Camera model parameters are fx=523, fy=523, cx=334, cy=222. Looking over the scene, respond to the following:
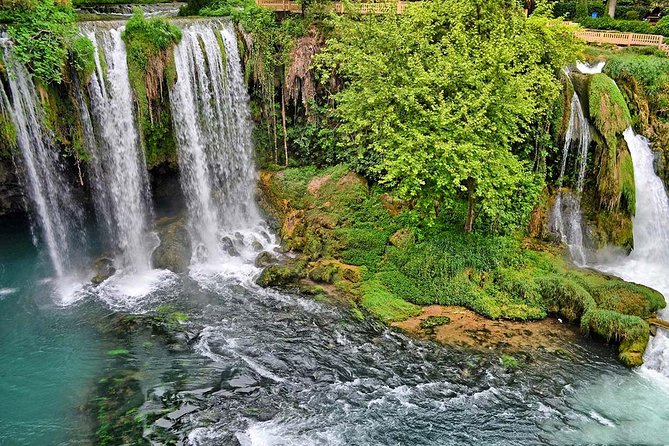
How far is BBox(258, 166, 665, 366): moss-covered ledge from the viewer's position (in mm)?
16375

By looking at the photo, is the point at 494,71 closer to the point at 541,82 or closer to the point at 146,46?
the point at 541,82

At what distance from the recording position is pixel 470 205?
1802 centimetres

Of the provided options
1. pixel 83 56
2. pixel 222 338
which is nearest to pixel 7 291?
pixel 83 56

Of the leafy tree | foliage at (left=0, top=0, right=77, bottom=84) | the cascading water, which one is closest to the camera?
the leafy tree

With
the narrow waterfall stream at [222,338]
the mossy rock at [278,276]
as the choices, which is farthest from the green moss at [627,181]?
the mossy rock at [278,276]

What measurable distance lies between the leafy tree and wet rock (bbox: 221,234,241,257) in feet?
Answer: 21.5

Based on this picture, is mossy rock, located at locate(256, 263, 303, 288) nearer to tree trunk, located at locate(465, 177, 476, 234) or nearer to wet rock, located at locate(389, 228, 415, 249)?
wet rock, located at locate(389, 228, 415, 249)

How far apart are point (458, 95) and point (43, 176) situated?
1461cm

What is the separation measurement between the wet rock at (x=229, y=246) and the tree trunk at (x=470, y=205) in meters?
8.94

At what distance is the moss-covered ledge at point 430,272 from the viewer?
53.7ft

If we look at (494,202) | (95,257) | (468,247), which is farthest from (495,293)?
(95,257)

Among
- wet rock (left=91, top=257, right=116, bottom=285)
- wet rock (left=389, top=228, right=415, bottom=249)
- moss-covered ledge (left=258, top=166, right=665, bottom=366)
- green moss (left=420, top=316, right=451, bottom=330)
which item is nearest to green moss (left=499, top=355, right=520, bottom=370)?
moss-covered ledge (left=258, top=166, right=665, bottom=366)

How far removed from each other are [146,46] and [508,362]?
1665cm

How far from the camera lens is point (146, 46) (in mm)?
19625
